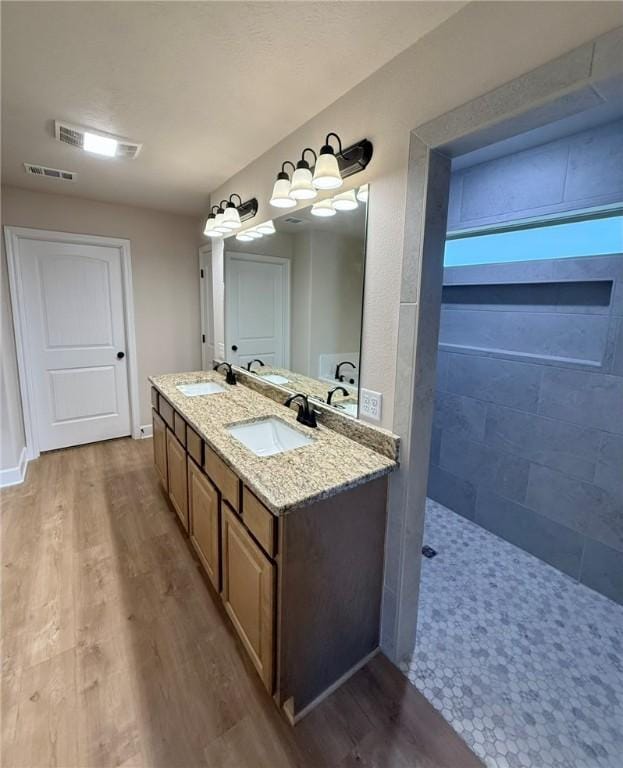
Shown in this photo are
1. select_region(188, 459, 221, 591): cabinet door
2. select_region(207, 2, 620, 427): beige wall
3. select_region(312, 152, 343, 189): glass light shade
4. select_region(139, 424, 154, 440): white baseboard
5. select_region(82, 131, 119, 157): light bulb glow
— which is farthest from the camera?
select_region(139, 424, 154, 440): white baseboard

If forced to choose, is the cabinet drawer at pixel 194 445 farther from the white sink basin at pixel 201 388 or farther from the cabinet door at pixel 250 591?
the white sink basin at pixel 201 388

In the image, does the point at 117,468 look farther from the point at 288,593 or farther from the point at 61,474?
the point at 288,593

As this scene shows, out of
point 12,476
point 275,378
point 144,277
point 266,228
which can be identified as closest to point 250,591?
point 275,378

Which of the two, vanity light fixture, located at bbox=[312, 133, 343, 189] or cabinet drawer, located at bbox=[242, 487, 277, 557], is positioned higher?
vanity light fixture, located at bbox=[312, 133, 343, 189]

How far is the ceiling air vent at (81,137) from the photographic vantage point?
6.41ft

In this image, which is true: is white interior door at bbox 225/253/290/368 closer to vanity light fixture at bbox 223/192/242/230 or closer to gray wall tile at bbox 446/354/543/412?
vanity light fixture at bbox 223/192/242/230

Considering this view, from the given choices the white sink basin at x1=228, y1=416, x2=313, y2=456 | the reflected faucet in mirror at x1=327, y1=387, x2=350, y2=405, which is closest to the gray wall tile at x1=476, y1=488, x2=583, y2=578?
the reflected faucet in mirror at x1=327, y1=387, x2=350, y2=405

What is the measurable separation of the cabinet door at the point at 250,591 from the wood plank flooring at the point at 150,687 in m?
0.18

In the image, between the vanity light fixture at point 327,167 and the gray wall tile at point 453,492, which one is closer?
the vanity light fixture at point 327,167

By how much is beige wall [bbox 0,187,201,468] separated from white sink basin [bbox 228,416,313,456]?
87.7 inches

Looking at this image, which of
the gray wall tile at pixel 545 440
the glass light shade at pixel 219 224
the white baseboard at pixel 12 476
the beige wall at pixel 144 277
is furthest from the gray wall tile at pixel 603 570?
the white baseboard at pixel 12 476

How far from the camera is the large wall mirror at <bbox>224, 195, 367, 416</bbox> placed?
1.72 meters

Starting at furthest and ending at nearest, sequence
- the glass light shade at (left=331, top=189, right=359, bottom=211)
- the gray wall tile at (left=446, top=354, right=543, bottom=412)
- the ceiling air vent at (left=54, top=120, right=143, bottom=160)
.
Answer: the gray wall tile at (left=446, top=354, right=543, bottom=412) < the ceiling air vent at (left=54, top=120, right=143, bottom=160) < the glass light shade at (left=331, top=189, right=359, bottom=211)

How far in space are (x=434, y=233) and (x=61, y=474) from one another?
344cm
